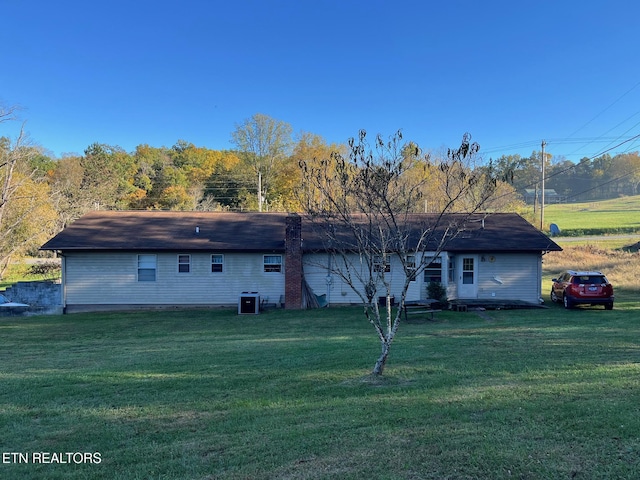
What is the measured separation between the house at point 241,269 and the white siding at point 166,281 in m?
0.04

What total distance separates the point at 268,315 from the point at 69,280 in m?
8.47

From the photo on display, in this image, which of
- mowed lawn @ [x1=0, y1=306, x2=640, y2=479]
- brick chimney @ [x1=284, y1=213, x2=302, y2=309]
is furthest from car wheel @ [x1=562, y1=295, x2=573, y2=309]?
brick chimney @ [x1=284, y1=213, x2=302, y2=309]

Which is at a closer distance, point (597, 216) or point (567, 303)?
point (567, 303)

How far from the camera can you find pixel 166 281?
19.4 m

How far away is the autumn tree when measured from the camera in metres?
48.7

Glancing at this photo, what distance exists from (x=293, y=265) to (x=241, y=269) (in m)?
2.33

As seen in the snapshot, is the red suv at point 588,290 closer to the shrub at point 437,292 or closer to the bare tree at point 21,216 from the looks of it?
the shrub at point 437,292

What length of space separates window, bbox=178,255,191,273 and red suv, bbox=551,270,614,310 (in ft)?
48.5

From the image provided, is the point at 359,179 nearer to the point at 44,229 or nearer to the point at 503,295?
the point at 503,295

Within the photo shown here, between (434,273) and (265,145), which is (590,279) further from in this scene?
(265,145)

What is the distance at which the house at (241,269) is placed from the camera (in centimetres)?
1914

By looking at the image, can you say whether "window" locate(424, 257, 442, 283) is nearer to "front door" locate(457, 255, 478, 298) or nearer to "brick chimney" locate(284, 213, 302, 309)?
"front door" locate(457, 255, 478, 298)

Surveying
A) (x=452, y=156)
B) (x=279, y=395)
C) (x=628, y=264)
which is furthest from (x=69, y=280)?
(x=628, y=264)

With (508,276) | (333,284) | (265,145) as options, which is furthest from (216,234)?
(265,145)
